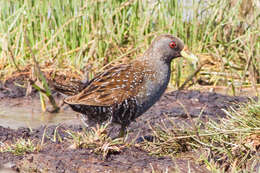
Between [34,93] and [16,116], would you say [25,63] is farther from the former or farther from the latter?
[16,116]

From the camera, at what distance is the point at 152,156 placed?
160 inches

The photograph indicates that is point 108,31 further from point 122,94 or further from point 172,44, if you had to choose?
point 122,94

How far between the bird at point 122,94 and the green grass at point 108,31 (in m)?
2.74

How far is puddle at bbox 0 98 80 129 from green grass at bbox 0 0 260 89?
3.21 ft

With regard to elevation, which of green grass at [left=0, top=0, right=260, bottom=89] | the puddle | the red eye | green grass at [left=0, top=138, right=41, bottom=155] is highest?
the red eye

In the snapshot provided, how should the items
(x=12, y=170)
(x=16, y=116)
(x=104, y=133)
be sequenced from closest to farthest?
(x=12, y=170) → (x=104, y=133) → (x=16, y=116)

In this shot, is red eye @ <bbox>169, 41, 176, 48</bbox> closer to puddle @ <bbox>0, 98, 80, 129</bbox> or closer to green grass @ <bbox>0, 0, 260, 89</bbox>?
puddle @ <bbox>0, 98, 80, 129</bbox>

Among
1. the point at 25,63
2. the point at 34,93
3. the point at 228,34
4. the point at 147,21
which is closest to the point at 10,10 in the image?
the point at 25,63

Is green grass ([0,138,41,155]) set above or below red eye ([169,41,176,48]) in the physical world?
below

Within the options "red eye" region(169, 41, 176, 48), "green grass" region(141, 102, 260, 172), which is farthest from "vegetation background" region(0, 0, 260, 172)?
"green grass" region(141, 102, 260, 172)

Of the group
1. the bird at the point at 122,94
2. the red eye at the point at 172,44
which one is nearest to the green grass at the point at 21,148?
the bird at the point at 122,94

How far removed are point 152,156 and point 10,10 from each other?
4.96m

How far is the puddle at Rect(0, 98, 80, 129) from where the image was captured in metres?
5.75

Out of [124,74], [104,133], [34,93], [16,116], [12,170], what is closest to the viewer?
[12,170]
